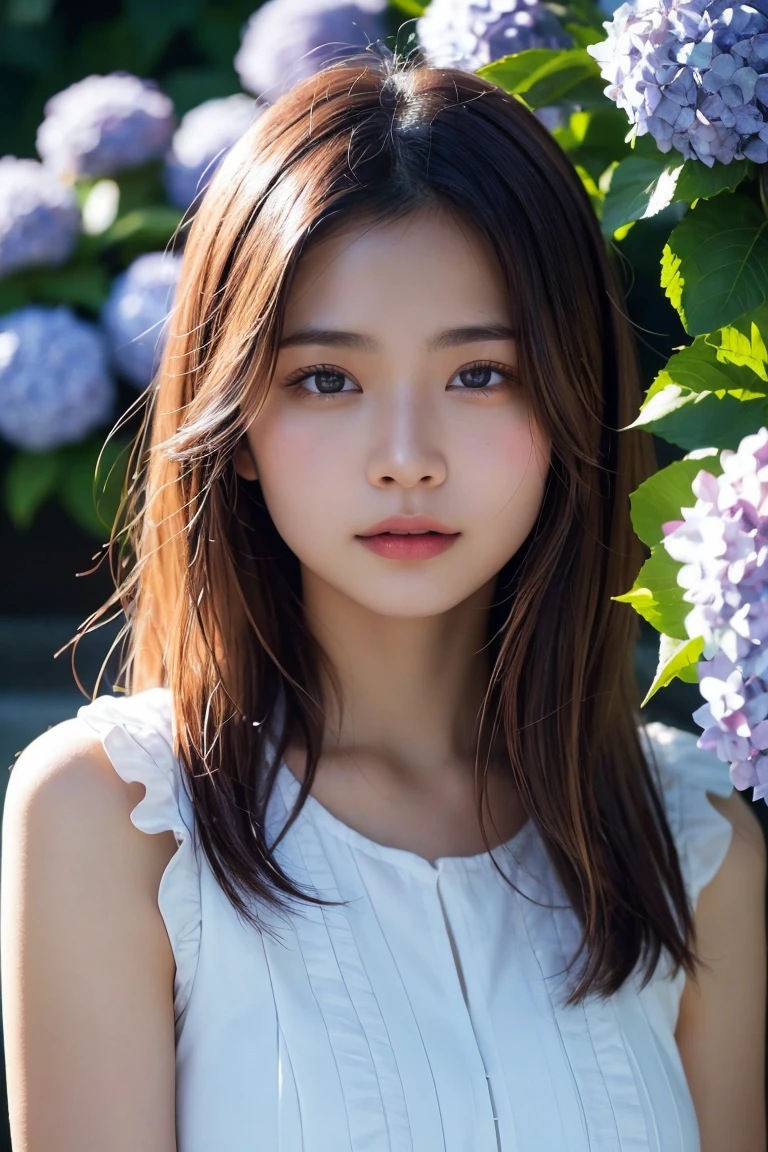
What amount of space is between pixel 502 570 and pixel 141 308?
725 millimetres

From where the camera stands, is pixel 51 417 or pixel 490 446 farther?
pixel 51 417

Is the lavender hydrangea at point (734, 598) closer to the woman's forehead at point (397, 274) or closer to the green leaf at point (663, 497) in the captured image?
the green leaf at point (663, 497)

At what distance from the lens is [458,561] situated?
1411 mm

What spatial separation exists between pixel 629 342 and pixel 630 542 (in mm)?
239

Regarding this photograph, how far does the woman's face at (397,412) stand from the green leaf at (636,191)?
146 mm

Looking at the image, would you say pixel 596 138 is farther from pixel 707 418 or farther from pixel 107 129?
pixel 107 129

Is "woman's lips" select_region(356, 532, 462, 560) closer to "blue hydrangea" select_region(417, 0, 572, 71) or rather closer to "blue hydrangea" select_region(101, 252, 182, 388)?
"blue hydrangea" select_region(417, 0, 572, 71)

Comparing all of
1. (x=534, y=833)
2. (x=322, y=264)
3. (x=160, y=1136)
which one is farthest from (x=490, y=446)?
(x=160, y=1136)

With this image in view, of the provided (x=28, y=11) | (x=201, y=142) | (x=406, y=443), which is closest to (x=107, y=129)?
(x=201, y=142)

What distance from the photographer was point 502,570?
172 centimetres

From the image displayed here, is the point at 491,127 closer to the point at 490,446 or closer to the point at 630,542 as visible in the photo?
the point at 490,446

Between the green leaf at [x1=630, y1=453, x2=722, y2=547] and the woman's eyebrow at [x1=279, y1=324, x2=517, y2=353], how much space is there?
301 millimetres

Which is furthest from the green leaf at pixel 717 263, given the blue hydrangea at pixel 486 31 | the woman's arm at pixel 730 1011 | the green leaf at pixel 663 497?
the woman's arm at pixel 730 1011

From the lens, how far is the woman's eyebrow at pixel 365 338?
4.36 ft
